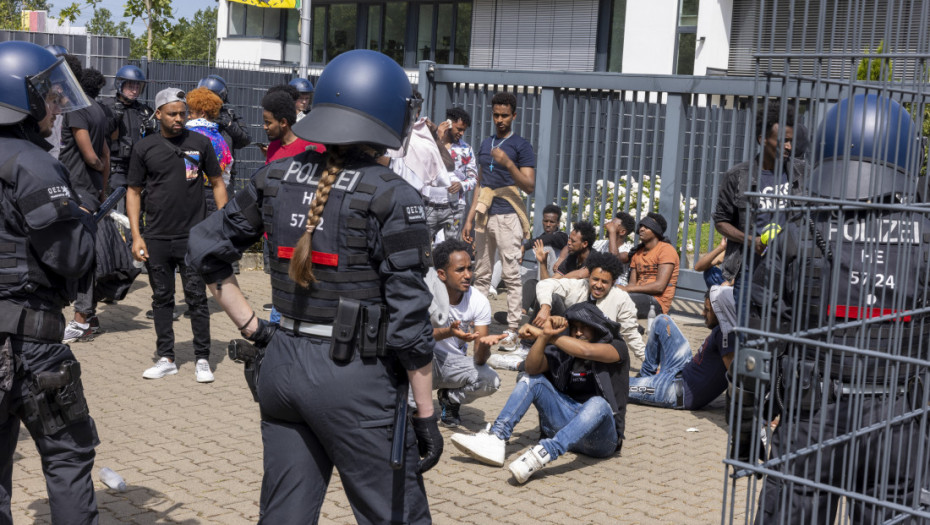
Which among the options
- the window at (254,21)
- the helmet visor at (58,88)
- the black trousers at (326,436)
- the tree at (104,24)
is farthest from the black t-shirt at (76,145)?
the tree at (104,24)

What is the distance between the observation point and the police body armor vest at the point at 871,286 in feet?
11.1

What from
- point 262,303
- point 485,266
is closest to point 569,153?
point 485,266

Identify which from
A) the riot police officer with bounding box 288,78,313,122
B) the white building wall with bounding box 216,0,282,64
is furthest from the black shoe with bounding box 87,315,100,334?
the white building wall with bounding box 216,0,282,64

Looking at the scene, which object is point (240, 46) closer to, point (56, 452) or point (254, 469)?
point (254, 469)

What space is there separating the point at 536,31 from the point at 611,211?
12.3m

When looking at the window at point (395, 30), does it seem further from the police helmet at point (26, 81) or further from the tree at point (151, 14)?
the police helmet at point (26, 81)

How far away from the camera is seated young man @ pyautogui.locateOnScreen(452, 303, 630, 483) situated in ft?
20.1

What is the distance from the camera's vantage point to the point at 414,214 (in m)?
3.57

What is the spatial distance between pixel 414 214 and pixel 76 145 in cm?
637

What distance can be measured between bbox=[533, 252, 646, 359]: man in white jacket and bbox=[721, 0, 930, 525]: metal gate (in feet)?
12.2

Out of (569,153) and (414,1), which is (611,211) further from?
(414,1)

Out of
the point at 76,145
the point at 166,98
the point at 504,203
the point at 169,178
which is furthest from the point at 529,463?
the point at 76,145

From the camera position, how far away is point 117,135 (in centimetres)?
993

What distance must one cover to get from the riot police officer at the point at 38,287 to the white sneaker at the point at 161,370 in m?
3.79
